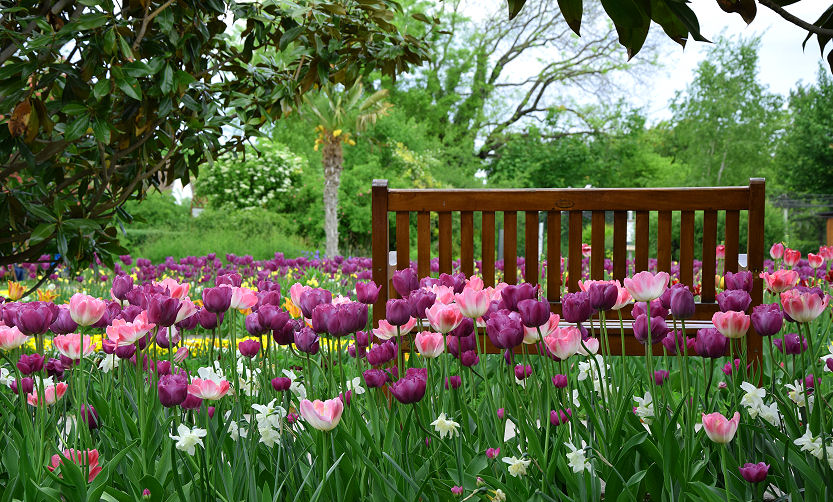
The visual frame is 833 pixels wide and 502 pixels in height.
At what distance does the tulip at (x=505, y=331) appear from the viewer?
1.30m

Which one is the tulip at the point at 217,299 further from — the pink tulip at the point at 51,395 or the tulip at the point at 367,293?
the pink tulip at the point at 51,395

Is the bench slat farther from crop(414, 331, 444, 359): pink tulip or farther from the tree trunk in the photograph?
the tree trunk

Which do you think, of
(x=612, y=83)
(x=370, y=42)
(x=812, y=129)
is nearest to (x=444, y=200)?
(x=370, y=42)

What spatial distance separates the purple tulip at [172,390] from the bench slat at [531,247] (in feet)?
5.41

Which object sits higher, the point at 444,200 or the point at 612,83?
the point at 612,83

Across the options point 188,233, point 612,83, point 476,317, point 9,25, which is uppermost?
point 612,83

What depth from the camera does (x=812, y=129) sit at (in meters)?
21.9

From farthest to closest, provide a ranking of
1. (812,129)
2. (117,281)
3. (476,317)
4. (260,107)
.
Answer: (812,129), (260,107), (117,281), (476,317)

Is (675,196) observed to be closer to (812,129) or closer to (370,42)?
(370,42)

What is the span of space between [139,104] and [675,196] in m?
1.95

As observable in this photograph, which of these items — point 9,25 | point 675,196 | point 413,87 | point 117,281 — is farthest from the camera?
point 413,87

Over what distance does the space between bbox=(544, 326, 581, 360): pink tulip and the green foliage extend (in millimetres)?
17086

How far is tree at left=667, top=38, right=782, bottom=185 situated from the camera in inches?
830

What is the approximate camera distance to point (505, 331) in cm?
131
